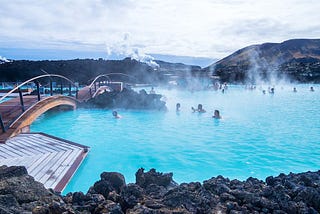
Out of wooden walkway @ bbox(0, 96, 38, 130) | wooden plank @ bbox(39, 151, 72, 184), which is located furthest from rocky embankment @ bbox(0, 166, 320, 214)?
wooden walkway @ bbox(0, 96, 38, 130)

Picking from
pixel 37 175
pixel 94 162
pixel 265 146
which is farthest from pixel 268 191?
pixel 265 146

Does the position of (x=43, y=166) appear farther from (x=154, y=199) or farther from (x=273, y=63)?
(x=273, y=63)

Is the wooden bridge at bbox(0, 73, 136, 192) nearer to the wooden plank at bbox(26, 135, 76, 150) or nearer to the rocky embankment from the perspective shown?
the wooden plank at bbox(26, 135, 76, 150)

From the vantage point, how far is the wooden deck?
514cm

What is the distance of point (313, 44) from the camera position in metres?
75.4

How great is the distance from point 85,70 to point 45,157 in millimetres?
31528

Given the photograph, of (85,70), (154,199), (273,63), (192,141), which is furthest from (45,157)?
(273,63)

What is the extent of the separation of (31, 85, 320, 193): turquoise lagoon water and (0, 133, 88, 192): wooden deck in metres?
0.32

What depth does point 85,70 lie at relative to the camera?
36219 mm

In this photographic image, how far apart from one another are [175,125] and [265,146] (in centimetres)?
394

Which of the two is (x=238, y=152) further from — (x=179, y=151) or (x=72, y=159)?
(x=72, y=159)

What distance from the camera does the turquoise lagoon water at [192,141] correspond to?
23.6ft

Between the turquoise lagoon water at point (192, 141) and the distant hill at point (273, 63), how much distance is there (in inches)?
861

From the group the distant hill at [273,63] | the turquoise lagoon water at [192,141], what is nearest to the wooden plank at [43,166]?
the turquoise lagoon water at [192,141]
